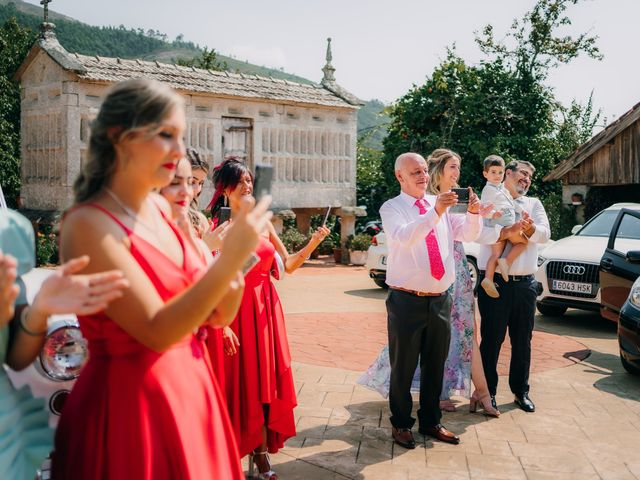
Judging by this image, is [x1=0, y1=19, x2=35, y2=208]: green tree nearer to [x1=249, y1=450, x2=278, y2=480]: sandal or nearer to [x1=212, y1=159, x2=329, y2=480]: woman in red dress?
[x1=212, y1=159, x2=329, y2=480]: woman in red dress

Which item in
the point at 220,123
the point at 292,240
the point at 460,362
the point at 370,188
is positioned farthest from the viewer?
the point at 370,188

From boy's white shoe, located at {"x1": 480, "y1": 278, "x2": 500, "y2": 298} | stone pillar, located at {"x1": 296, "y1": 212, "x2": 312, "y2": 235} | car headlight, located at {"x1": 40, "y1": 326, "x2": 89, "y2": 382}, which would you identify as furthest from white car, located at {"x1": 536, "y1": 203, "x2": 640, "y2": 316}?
stone pillar, located at {"x1": 296, "y1": 212, "x2": 312, "y2": 235}

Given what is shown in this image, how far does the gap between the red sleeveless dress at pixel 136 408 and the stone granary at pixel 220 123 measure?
493 inches

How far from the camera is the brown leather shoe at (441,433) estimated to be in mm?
5219

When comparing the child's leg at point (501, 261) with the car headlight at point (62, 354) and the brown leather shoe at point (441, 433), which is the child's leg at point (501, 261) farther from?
the car headlight at point (62, 354)

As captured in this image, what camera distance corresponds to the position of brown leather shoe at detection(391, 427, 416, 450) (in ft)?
16.9

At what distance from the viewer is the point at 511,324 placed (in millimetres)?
6191

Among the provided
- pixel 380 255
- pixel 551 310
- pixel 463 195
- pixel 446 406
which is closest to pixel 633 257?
pixel 446 406

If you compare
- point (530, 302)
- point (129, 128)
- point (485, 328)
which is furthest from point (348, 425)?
point (129, 128)

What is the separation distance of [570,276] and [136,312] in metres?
9.64

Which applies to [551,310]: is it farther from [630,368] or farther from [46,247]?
[46,247]

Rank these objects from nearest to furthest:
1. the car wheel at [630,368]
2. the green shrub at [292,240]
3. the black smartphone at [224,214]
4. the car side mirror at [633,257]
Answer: the black smartphone at [224,214] → the car wheel at [630,368] → the car side mirror at [633,257] → the green shrub at [292,240]

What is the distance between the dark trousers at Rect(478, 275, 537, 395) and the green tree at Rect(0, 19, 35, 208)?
21.1 m

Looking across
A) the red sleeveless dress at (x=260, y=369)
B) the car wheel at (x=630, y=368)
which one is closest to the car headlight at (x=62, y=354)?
the red sleeveless dress at (x=260, y=369)
